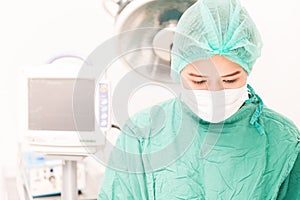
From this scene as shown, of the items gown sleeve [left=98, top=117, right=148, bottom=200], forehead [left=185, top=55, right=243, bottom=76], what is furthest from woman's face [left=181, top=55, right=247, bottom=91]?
gown sleeve [left=98, top=117, right=148, bottom=200]

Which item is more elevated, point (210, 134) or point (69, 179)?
point (210, 134)

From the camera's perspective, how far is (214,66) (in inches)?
41.6

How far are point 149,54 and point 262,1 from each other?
795 millimetres

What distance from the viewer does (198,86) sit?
1095mm

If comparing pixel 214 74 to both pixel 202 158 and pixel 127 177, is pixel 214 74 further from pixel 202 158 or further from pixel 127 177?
pixel 127 177

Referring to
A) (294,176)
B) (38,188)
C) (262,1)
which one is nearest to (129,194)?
(294,176)

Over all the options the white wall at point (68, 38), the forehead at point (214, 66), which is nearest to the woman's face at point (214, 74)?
the forehead at point (214, 66)

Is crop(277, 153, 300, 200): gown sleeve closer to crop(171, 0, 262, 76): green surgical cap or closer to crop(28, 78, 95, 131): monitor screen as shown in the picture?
crop(171, 0, 262, 76): green surgical cap

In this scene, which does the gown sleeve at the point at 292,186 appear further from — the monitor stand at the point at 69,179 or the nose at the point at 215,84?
the monitor stand at the point at 69,179

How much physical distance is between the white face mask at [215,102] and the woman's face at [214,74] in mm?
15

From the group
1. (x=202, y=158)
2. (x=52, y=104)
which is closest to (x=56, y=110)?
(x=52, y=104)

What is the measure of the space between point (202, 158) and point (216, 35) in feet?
1.05

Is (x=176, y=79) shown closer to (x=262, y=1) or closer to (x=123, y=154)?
(x=123, y=154)

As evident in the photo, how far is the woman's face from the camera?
1054mm
